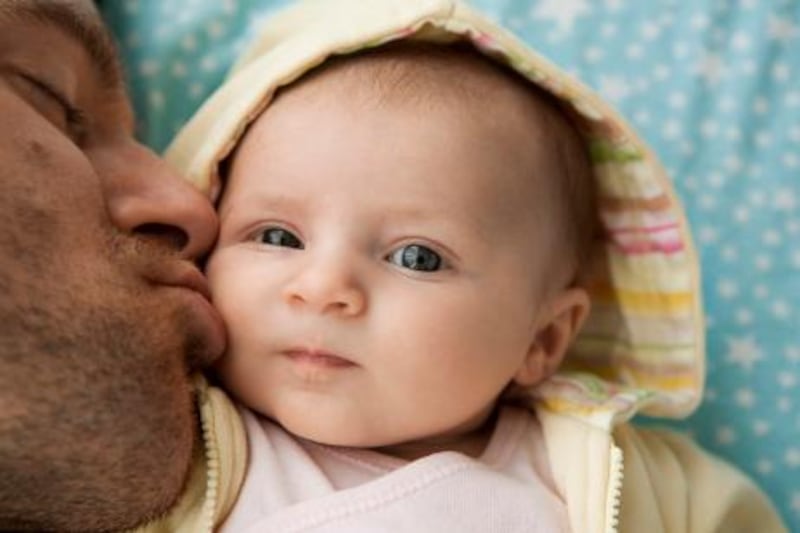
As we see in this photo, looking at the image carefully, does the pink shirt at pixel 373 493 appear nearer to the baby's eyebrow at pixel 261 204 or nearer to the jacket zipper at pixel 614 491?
the jacket zipper at pixel 614 491

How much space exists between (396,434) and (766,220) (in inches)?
30.3

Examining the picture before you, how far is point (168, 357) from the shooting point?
1152 millimetres

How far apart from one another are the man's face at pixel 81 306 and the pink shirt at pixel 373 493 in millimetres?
100

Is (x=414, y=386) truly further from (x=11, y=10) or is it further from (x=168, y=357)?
(x=11, y=10)

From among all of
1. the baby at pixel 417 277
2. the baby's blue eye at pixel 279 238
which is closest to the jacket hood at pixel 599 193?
the baby at pixel 417 277

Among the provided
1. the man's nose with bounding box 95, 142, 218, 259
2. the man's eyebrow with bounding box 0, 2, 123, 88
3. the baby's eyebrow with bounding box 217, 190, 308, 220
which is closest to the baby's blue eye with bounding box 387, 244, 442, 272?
the baby's eyebrow with bounding box 217, 190, 308, 220

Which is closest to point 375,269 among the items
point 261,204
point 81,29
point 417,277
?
point 417,277

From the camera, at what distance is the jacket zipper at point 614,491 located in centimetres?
128

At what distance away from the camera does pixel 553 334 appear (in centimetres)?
145

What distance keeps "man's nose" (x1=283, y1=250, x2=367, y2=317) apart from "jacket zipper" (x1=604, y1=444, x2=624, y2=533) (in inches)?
13.2

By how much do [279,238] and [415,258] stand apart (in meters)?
0.15

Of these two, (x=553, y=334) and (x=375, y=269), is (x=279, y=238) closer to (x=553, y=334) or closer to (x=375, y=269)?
(x=375, y=269)

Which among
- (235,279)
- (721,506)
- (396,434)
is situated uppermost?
(235,279)

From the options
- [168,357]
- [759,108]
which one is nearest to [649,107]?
[759,108]
